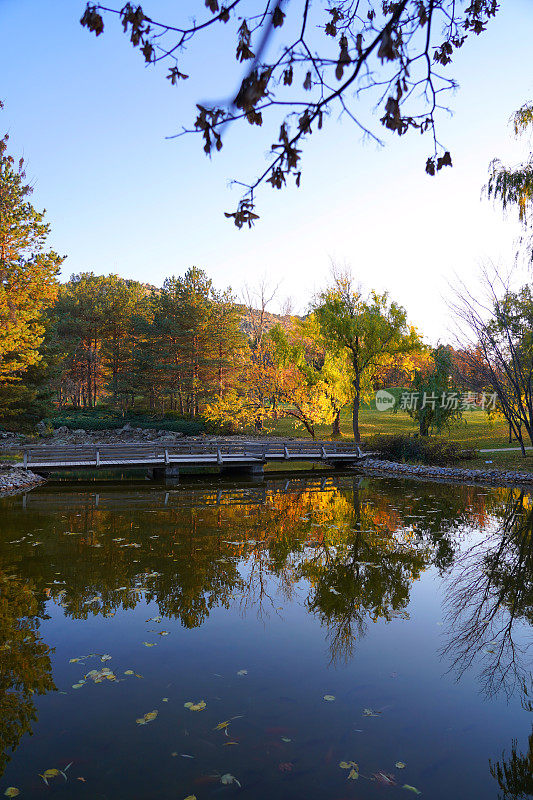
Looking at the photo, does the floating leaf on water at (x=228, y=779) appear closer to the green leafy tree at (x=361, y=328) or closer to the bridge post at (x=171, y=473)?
the bridge post at (x=171, y=473)

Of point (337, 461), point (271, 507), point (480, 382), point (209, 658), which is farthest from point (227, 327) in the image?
point (209, 658)

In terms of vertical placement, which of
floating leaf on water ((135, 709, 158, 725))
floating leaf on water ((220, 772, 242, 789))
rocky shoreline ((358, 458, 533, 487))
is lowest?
rocky shoreline ((358, 458, 533, 487))

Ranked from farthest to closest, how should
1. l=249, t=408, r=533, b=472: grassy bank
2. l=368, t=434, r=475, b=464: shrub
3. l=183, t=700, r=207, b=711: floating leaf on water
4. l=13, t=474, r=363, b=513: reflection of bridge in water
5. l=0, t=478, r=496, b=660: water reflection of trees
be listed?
l=368, t=434, r=475, b=464: shrub
l=249, t=408, r=533, b=472: grassy bank
l=13, t=474, r=363, b=513: reflection of bridge in water
l=0, t=478, r=496, b=660: water reflection of trees
l=183, t=700, r=207, b=711: floating leaf on water

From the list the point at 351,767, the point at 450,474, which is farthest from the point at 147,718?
the point at 450,474

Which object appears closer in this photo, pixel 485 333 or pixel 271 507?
pixel 271 507

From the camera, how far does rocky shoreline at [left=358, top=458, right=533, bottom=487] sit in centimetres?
2134

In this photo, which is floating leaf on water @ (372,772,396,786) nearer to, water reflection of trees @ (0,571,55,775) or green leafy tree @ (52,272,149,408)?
water reflection of trees @ (0,571,55,775)

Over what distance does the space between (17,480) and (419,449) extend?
1891 cm

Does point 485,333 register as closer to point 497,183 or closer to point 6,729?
point 497,183

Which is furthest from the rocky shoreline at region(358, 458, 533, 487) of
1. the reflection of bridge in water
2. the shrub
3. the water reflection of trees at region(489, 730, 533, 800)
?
the water reflection of trees at region(489, 730, 533, 800)

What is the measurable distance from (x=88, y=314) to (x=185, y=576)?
47.4m

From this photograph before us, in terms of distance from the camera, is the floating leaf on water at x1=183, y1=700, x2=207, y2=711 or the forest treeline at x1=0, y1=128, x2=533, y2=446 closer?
the floating leaf on water at x1=183, y1=700, x2=207, y2=711

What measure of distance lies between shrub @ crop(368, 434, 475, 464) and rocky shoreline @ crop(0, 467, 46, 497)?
17.5 meters

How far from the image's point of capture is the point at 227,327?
149 ft
